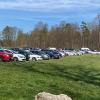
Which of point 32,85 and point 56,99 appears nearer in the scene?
point 56,99

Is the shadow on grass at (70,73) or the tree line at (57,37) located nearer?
the shadow on grass at (70,73)

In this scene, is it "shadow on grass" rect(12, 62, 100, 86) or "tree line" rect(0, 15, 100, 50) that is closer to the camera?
"shadow on grass" rect(12, 62, 100, 86)

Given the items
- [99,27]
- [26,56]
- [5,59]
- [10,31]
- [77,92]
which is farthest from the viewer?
[10,31]

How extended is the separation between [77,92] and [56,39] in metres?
142

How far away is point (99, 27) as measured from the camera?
157250 mm

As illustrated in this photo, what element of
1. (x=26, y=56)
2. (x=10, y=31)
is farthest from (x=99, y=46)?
(x=26, y=56)

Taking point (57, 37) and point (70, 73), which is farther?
point (57, 37)

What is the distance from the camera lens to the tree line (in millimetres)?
157750

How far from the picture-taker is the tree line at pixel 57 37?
6211 inches

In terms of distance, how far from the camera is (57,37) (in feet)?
522

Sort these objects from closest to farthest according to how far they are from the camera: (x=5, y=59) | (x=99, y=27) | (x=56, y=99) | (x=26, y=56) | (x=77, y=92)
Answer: (x=56, y=99), (x=77, y=92), (x=5, y=59), (x=26, y=56), (x=99, y=27)

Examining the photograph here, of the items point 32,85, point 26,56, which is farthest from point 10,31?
point 32,85

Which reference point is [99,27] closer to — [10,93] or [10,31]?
[10,31]

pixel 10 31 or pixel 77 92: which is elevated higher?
pixel 10 31
